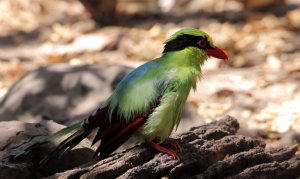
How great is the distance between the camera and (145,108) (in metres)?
4.21

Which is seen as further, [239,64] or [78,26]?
[78,26]

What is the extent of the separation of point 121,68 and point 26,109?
1051 mm

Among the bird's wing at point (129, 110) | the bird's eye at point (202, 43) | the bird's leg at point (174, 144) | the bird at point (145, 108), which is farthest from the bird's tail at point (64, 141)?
the bird's eye at point (202, 43)

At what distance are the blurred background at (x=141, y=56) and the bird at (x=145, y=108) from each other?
6.16 ft

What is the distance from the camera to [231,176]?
4461 mm

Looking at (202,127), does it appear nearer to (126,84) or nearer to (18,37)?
(126,84)

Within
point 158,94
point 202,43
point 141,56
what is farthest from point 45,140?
point 141,56

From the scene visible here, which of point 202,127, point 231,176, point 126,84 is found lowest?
point 231,176

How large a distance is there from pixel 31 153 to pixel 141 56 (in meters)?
5.43

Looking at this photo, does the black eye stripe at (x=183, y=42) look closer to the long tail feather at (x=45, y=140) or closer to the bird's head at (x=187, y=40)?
the bird's head at (x=187, y=40)

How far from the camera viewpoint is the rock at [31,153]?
4180 mm

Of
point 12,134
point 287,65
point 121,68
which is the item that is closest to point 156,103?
point 12,134

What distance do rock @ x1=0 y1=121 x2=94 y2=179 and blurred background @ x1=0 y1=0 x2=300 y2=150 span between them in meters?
1.41

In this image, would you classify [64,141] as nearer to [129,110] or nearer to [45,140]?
[45,140]
